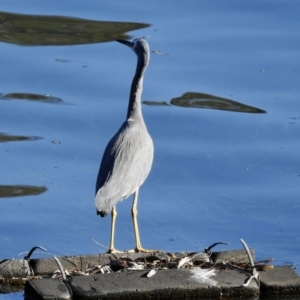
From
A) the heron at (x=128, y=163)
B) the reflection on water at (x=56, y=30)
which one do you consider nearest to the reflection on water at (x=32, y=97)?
the reflection on water at (x=56, y=30)

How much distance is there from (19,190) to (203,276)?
2.46 m

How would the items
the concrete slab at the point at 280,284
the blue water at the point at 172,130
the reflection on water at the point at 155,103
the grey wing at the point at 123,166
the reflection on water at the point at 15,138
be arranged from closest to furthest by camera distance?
1. the concrete slab at the point at 280,284
2. the grey wing at the point at 123,166
3. the blue water at the point at 172,130
4. the reflection on water at the point at 15,138
5. the reflection on water at the point at 155,103

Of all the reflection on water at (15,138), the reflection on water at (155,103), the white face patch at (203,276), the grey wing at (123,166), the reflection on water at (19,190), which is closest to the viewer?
the white face patch at (203,276)

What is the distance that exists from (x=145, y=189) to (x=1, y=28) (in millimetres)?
4630

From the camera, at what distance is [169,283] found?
19.7ft

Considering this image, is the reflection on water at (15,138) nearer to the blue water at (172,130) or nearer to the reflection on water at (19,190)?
the blue water at (172,130)

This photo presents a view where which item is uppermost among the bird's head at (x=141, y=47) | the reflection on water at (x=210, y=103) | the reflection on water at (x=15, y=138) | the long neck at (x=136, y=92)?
the bird's head at (x=141, y=47)

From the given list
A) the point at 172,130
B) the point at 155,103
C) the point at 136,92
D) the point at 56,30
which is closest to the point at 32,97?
the point at 155,103

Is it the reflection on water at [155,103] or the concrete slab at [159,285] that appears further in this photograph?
the reflection on water at [155,103]

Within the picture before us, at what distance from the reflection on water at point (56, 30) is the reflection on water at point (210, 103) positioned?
188 centimetres

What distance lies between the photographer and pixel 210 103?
1030 centimetres

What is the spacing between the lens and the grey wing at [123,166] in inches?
265

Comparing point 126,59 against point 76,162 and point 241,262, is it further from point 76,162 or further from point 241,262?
point 241,262

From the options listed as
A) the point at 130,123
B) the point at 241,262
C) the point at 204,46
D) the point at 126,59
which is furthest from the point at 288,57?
the point at 241,262
